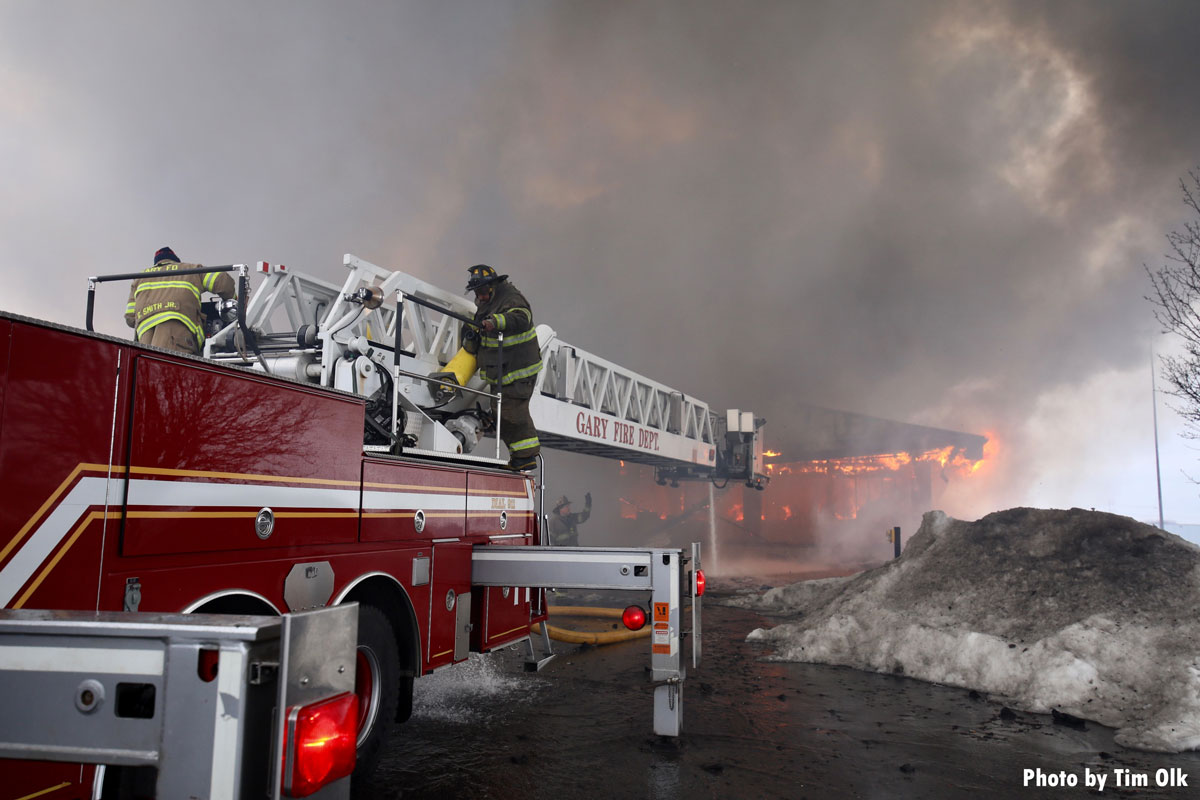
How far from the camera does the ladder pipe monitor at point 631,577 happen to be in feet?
13.3

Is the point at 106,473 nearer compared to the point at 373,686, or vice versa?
the point at 106,473

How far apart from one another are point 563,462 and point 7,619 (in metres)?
26.3

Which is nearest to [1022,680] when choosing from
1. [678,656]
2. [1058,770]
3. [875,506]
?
[1058,770]

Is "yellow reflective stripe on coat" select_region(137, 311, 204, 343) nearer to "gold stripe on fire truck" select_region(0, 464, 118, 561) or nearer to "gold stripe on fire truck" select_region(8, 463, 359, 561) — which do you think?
"gold stripe on fire truck" select_region(8, 463, 359, 561)

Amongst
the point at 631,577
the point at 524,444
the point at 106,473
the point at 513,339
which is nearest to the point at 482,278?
the point at 513,339

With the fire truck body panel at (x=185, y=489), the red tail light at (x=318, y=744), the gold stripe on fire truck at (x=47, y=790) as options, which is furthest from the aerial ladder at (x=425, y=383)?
the red tail light at (x=318, y=744)

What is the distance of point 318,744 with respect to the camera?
1242mm

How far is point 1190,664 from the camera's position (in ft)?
17.3

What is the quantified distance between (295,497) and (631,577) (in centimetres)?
183

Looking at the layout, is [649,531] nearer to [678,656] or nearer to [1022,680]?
[1022,680]

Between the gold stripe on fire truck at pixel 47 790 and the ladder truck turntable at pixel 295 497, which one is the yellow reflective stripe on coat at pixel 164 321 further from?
the gold stripe on fire truck at pixel 47 790

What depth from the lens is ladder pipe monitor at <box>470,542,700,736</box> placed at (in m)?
4.05

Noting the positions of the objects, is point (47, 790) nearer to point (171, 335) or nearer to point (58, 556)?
point (58, 556)

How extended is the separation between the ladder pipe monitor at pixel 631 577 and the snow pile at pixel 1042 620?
295cm
